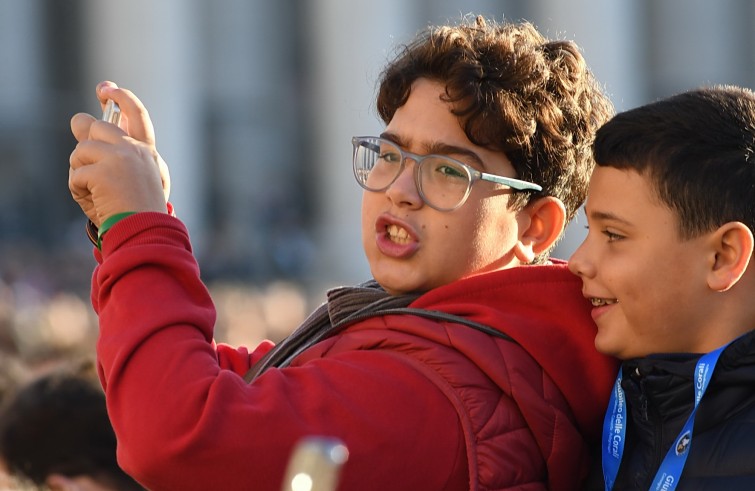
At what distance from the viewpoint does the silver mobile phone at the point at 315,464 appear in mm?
1739

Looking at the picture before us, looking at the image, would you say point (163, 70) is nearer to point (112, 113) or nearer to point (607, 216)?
point (112, 113)

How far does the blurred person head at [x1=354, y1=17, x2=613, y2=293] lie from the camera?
2.33 m

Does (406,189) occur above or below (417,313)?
above

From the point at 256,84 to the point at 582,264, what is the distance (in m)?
26.9

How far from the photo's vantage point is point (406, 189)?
2.33 metres

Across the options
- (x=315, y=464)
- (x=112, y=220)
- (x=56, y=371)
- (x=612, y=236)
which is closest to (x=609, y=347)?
(x=612, y=236)

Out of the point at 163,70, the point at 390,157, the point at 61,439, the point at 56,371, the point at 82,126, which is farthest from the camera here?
the point at 163,70

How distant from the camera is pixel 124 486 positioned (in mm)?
3244

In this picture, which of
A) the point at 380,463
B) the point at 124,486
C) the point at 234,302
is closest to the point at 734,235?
the point at 380,463

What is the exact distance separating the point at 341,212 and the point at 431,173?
899 inches

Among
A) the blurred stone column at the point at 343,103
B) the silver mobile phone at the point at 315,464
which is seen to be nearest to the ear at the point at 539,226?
the silver mobile phone at the point at 315,464

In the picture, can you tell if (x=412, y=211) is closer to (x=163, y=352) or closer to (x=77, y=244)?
(x=163, y=352)

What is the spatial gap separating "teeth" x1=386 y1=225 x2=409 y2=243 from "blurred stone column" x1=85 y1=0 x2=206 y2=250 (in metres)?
21.2

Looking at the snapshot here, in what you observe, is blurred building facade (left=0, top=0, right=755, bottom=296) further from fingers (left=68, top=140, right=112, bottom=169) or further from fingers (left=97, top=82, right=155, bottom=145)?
fingers (left=68, top=140, right=112, bottom=169)
